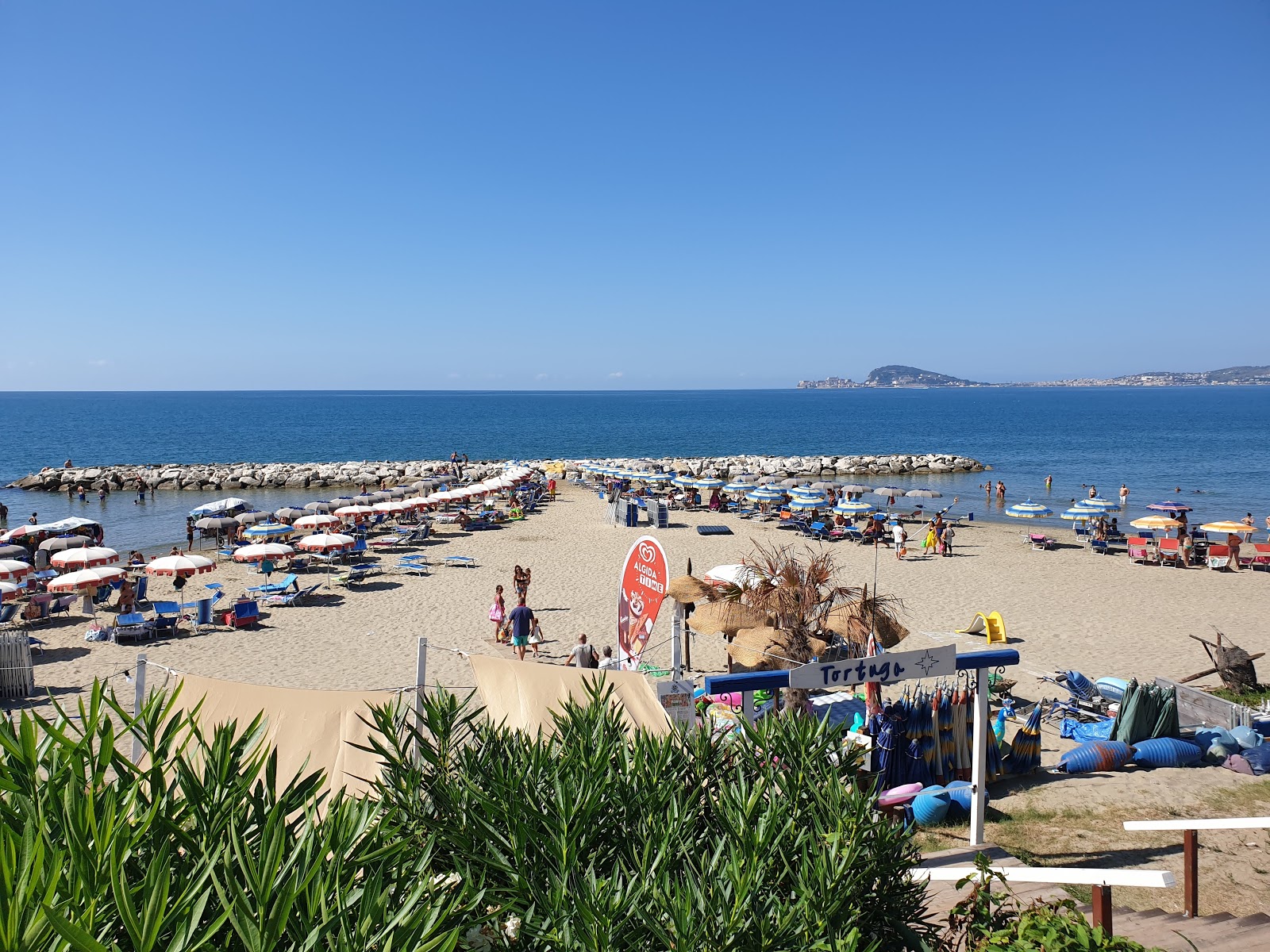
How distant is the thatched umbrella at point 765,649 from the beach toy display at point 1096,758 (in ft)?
9.68

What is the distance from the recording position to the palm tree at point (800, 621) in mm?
9961

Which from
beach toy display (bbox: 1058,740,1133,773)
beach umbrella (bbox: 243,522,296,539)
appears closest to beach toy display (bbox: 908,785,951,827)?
beach toy display (bbox: 1058,740,1133,773)

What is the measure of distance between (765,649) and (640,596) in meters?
2.39

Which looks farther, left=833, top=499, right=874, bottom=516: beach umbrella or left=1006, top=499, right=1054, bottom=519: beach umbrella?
left=1006, top=499, right=1054, bottom=519: beach umbrella

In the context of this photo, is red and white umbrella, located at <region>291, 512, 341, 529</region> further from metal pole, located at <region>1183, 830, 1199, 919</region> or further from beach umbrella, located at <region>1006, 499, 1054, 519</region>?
beach umbrella, located at <region>1006, 499, 1054, 519</region>

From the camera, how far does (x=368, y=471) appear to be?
4906 cm

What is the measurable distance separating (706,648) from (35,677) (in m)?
11.0

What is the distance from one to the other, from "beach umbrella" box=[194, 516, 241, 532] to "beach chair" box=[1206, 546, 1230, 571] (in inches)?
1166

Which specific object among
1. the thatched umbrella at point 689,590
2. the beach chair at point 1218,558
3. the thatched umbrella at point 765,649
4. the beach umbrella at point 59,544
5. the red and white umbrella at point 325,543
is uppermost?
the thatched umbrella at point 689,590

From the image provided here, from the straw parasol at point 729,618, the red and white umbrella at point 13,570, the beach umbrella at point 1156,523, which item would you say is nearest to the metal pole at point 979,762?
the straw parasol at point 729,618

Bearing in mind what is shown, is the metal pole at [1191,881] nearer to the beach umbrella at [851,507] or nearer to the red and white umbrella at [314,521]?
the red and white umbrella at [314,521]

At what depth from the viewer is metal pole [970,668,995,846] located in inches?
269

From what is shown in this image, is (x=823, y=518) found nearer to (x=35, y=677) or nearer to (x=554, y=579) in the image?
(x=554, y=579)

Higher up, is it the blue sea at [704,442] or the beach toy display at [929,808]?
the blue sea at [704,442]
